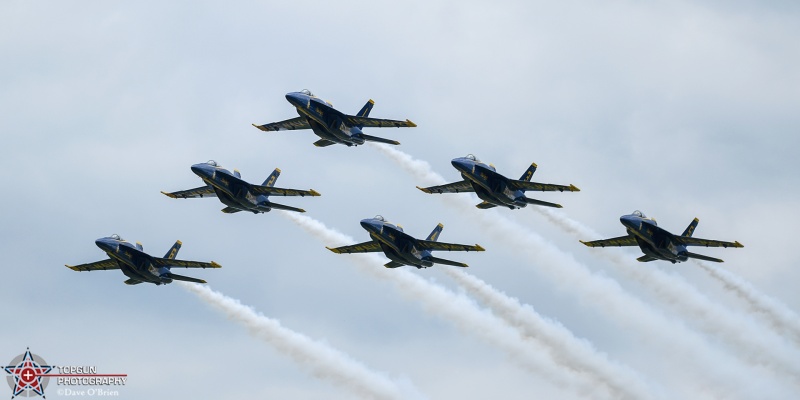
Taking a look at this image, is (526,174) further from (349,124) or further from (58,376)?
(58,376)

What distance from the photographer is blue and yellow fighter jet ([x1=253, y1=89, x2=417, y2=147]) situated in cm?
13500

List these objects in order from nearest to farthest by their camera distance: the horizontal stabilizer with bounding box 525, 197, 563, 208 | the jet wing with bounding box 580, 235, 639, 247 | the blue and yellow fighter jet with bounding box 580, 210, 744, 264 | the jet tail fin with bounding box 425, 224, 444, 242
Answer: the blue and yellow fighter jet with bounding box 580, 210, 744, 264
the horizontal stabilizer with bounding box 525, 197, 563, 208
the jet tail fin with bounding box 425, 224, 444, 242
the jet wing with bounding box 580, 235, 639, 247

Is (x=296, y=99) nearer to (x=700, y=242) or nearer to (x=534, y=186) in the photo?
(x=534, y=186)

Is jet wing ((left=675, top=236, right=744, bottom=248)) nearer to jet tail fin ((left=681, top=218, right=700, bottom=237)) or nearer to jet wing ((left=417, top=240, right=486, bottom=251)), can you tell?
jet tail fin ((left=681, top=218, right=700, bottom=237))

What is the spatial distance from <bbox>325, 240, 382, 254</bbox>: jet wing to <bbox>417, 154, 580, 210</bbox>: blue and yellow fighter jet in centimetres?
1056

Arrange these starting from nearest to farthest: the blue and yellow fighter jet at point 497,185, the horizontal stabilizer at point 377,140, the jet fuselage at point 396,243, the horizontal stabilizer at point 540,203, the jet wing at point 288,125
Result: 1. the jet fuselage at point 396,243
2. the blue and yellow fighter jet at point 497,185
3. the horizontal stabilizer at point 540,203
4. the horizontal stabilizer at point 377,140
5. the jet wing at point 288,125

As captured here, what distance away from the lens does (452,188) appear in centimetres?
14162

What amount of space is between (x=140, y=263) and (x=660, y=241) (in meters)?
48.0

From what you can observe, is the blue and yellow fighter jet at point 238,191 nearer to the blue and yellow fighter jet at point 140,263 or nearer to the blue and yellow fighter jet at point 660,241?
the blue and yellow fighter jet at point 140,263

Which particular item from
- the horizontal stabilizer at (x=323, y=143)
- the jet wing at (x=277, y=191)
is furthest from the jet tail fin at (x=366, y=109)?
the jet wing at (x=277, y=191)

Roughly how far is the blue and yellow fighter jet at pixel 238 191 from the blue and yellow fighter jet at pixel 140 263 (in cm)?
636

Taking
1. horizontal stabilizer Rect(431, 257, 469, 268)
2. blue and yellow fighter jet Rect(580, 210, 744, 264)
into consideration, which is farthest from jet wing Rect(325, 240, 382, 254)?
blue and yellow fighter jet Rect(580, 210, 744, 264)

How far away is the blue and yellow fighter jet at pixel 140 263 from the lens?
5310 inches

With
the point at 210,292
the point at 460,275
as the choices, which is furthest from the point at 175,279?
the point at 460,275
